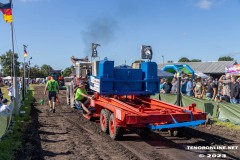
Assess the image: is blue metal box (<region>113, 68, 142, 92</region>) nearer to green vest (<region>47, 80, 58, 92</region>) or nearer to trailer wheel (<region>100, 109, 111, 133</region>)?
trailer wheel (<region>100, 109, 111, 133</region>)

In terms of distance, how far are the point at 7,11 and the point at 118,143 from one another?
821 cm

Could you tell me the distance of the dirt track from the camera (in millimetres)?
7199

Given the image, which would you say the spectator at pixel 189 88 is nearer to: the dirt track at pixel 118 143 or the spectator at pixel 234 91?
the spectator at pixel 234 91

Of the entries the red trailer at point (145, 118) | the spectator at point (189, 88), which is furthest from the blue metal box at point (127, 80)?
the spectator at point (189, 88)

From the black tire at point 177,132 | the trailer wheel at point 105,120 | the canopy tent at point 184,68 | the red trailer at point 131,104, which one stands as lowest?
the black tire at point 177,132

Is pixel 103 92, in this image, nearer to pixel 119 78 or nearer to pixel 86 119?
pixel 119 78

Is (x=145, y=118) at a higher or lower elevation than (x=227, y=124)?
higher

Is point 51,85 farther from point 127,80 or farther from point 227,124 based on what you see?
point 227,124

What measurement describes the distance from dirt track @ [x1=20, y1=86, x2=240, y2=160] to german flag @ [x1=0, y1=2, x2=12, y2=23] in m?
4.92

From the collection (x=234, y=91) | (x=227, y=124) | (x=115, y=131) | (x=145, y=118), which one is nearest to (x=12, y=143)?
(x=115, y=131)

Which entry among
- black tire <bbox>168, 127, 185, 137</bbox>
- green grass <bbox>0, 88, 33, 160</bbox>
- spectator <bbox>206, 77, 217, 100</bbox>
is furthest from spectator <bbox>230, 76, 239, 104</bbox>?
green grass <bbox>0, 88, 33, 160</bbox>

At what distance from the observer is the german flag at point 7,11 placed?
13.2m

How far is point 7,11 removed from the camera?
524 inches

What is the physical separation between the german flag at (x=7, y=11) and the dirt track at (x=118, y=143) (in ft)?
16.1
